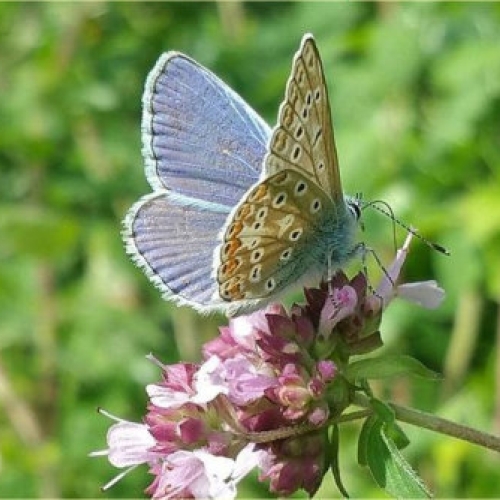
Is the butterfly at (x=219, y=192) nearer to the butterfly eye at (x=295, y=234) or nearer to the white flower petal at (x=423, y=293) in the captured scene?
the butterfly eye at (x=295, y=234)

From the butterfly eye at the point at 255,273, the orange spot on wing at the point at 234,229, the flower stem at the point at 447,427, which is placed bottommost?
the flower stem at the point at 447,427

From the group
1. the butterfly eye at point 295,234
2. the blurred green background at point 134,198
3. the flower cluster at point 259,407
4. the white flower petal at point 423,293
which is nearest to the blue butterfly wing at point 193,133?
the butterfly eye at point 295,234

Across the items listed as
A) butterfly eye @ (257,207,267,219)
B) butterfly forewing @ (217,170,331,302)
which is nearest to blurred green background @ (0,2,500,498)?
butterfly forewing @ (217,170,331,302)

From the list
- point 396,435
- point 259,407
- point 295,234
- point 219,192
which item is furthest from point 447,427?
point 219,192

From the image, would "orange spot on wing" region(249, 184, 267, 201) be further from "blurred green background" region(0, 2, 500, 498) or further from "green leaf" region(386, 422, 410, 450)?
"blurred green background" region(0, 2, 500, 498)

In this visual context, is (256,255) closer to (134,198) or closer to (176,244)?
(176,244)

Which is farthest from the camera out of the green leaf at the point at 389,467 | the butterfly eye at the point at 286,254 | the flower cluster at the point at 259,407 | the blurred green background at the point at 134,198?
the blurred green background at the point at 134,198

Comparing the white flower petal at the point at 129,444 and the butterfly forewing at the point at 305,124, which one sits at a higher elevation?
the butterfly forewing at the point at 305,124

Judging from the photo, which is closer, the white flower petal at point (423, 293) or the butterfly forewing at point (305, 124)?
the butterfly forewing at point (305, 124)
